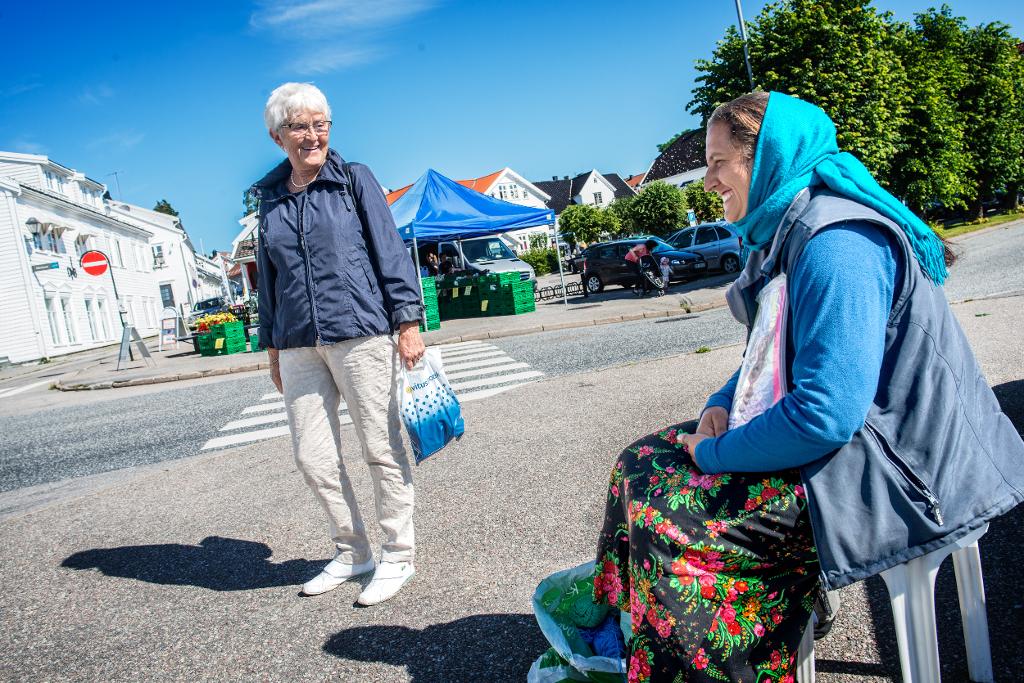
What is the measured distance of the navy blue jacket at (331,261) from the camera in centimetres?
311

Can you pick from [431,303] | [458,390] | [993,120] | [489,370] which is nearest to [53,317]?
[431,303]

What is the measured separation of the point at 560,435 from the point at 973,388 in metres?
4.00

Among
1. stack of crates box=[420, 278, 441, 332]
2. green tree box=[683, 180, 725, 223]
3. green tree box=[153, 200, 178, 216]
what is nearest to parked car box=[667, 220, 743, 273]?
stack of crates box=[420, 278, 441, 332]

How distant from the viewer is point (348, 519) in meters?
3.40

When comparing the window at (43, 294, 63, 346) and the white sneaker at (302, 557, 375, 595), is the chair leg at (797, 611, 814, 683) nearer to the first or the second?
the white sneaker at (302, 557, 375, 595)

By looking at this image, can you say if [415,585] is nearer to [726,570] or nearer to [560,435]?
[726,570]

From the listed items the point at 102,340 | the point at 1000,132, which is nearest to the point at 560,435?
the point at 1000,132

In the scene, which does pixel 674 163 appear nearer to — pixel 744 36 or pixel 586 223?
pixel 586 223

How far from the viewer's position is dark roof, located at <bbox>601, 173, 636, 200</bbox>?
86694mm

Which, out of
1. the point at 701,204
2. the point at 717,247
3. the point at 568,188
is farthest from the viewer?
the point at 568,188

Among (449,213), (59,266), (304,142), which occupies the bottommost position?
(304,142)

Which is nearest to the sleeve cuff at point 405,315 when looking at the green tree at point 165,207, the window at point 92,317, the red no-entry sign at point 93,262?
the red no-entry sign at point 93,262

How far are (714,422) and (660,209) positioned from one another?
51473mm

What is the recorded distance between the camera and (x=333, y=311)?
3.09 meters
